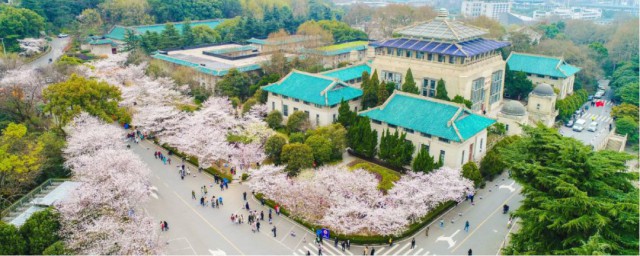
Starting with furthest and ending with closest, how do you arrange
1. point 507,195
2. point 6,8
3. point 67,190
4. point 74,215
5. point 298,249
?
1. point 6,8
2. point 507,195
3. point 67,190
4. point 298,249
5. point 74,215

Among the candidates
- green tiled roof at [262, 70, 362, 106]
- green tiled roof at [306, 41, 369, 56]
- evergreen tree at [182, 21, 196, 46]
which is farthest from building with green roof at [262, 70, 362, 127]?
evergreen tree at [182, 21, 196, 46]

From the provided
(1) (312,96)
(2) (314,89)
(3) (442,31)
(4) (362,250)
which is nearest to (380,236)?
(4) (362,250)

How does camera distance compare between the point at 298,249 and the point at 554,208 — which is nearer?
the point at 554,208

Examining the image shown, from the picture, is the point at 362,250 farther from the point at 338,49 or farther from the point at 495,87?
the point at 338,49

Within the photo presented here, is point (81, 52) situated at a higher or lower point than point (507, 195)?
higher

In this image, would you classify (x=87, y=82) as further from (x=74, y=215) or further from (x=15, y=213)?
(x=74, y=215)

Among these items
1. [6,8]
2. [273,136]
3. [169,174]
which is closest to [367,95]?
[273,136]

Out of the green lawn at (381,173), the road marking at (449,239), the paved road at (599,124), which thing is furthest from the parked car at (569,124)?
the road marking at (449,239)

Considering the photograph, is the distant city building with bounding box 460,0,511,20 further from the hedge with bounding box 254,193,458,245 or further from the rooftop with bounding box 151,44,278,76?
the hedge with bounding box 254,193,458,245
